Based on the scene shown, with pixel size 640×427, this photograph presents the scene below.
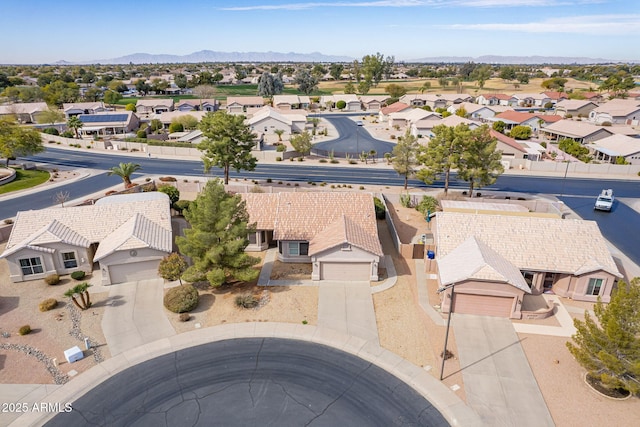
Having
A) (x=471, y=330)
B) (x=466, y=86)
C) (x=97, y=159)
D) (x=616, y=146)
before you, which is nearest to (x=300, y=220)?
(x=471, y=330)

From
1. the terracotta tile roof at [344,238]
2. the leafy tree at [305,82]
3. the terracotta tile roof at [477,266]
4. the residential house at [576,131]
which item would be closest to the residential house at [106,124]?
the terracotta tile roof at [344,238]

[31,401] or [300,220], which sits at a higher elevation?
[300,220]

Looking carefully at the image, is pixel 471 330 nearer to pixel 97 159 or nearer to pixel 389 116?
pixel 97 159

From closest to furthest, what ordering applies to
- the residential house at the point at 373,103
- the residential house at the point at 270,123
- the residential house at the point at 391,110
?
1. the residential house at the point at 270,123
2. the residential house at the point at 391,110
3. the residential house at the point at 373,103

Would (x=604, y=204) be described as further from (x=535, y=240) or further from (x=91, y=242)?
(x=91, y=242)

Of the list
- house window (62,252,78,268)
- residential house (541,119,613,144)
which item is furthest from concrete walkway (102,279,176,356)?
residential house (541,119,613,144)

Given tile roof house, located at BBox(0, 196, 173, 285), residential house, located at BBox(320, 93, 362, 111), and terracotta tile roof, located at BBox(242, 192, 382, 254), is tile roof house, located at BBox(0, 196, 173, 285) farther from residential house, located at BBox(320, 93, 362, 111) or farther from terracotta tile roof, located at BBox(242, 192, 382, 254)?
residential house, located at BBox(320, 93, 362, 111)

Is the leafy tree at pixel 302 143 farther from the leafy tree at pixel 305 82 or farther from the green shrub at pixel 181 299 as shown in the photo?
the leafy tree at pixel 305 82
